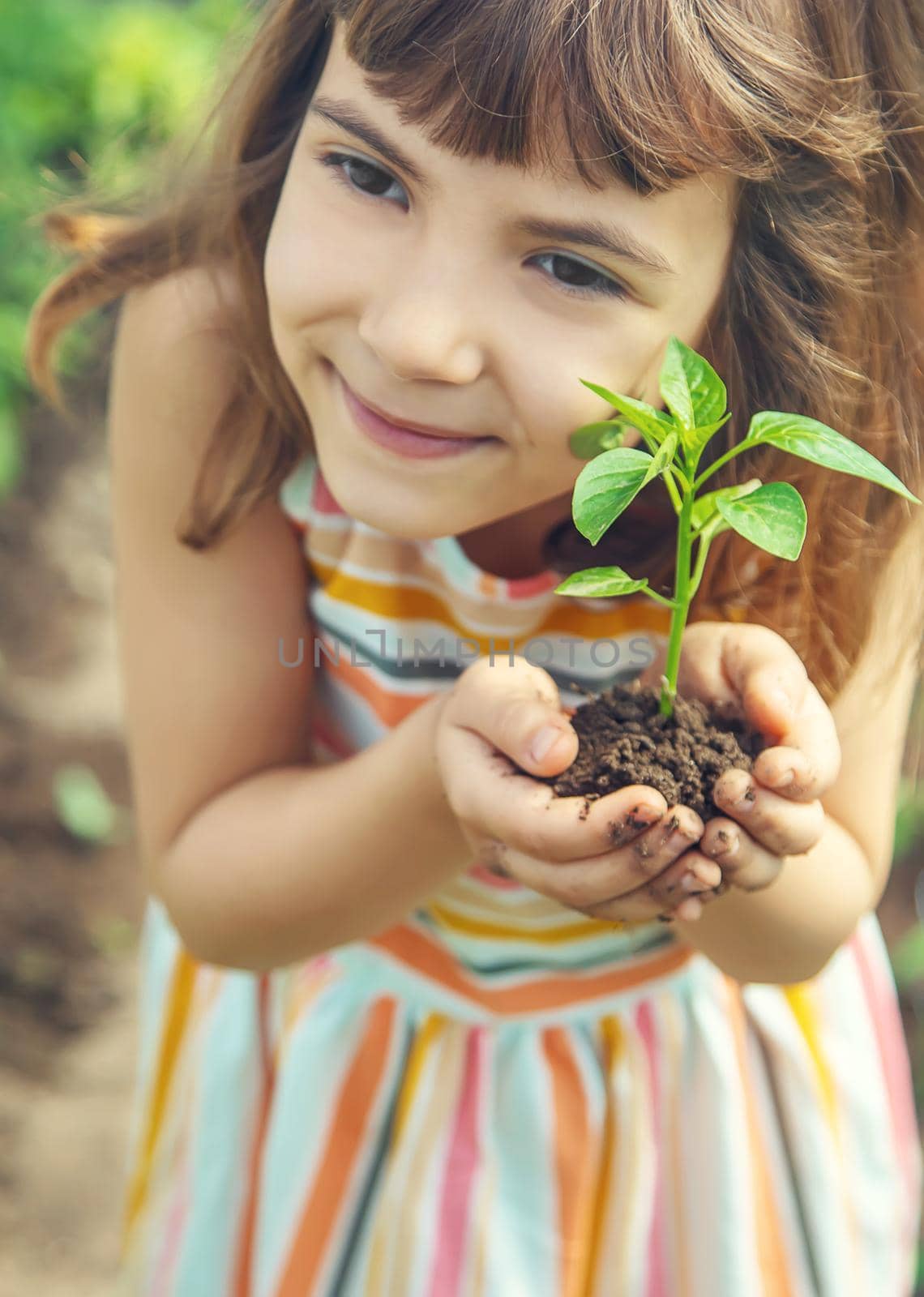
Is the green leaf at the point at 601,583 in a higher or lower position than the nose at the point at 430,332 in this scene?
lower

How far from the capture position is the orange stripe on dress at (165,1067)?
1.67 m

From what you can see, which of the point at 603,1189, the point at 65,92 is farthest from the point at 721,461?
the point at 65,92

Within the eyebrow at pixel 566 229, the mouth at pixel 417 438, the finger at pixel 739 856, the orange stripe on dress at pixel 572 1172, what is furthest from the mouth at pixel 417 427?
the orange stripe on dress at pixel 572 1172

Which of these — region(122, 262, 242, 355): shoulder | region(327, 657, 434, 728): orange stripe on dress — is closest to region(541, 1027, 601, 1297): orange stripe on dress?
region(327, 657, 434, 728): orange stripe on dress

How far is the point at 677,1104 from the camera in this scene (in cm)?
147

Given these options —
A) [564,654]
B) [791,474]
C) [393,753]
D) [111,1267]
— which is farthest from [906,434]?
[111,1267]

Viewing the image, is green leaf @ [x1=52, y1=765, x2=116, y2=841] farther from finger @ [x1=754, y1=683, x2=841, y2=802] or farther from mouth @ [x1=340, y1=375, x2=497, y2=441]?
finger @ [x1=754, y1=683, x2=841, y2=802]

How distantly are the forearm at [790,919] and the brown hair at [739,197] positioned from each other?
0.58ft

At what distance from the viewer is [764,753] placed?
0.95m

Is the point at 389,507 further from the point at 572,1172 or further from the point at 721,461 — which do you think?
the point at 572,1172

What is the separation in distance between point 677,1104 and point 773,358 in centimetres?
83

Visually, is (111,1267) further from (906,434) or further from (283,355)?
(906,434)

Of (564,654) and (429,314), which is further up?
(429,314)

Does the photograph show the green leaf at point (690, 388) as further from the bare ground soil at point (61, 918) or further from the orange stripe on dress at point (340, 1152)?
the bare ground soil at point (61, 918)
